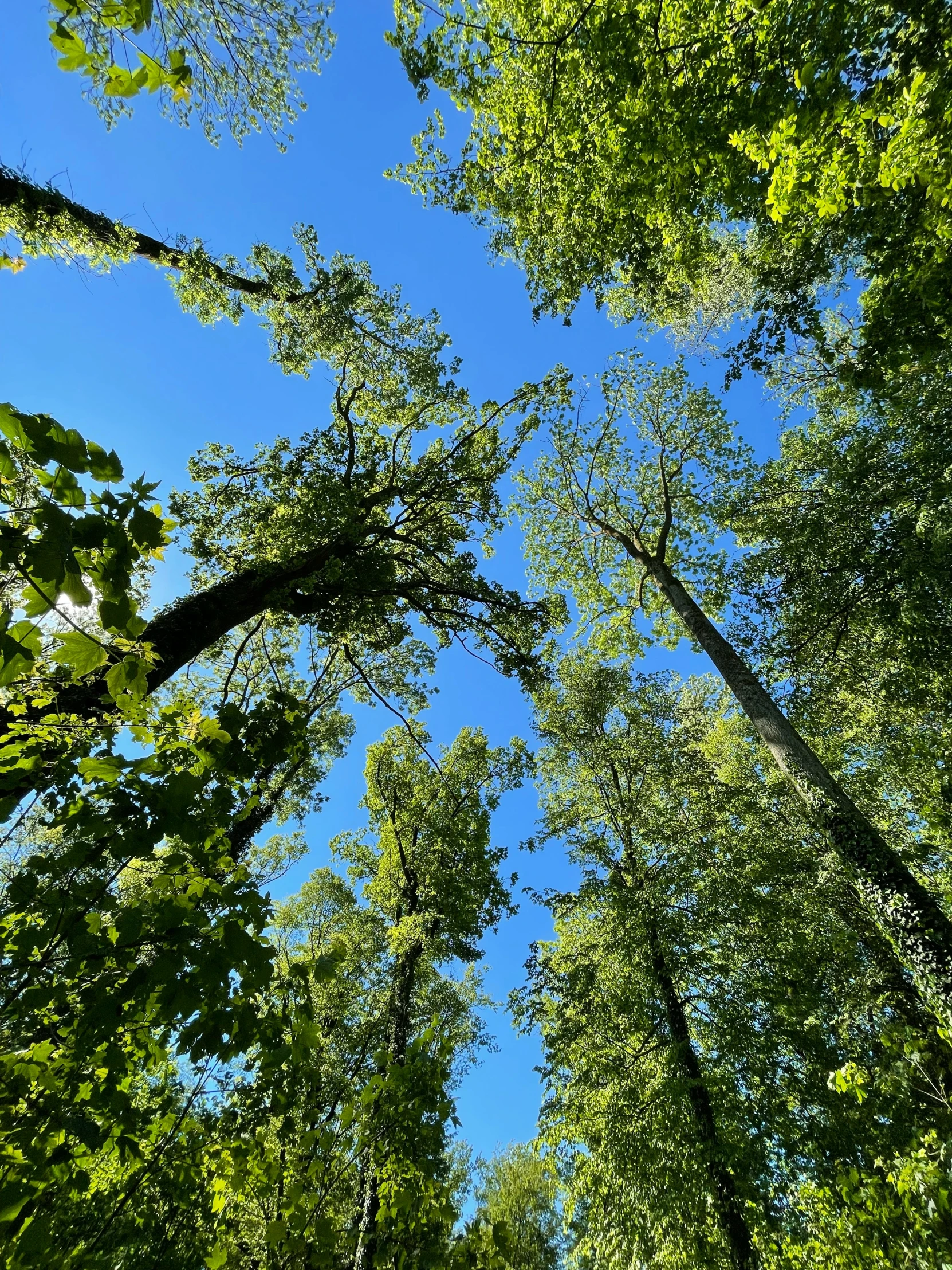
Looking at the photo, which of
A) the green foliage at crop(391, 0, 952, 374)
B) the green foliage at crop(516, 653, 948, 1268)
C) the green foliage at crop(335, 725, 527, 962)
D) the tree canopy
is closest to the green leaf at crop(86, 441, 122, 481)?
the tree canopy

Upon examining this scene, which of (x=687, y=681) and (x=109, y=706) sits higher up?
(x=687, y=681)

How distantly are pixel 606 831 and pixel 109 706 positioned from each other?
9509mm

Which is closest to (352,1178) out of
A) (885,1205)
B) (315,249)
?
(885,1205)

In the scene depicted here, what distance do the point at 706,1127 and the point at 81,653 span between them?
366 inches

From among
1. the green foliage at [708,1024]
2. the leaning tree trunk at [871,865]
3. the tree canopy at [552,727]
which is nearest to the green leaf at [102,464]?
the tree canopy at [552,727]

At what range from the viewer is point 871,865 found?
5484 mm

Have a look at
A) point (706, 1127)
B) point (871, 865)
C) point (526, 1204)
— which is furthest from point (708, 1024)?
point (526, 1204)

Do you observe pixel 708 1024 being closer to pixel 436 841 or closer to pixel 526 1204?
pixel 436 841

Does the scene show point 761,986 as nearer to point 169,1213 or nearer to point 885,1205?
point 885,1205

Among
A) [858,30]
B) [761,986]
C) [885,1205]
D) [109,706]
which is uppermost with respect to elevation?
[858,30]

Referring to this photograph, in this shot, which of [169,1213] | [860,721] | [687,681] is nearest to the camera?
[169,1213]

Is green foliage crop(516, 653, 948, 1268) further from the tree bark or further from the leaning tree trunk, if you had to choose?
the tree bark

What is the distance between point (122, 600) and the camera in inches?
49.4

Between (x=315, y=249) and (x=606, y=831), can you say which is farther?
(x=606, y=831)
